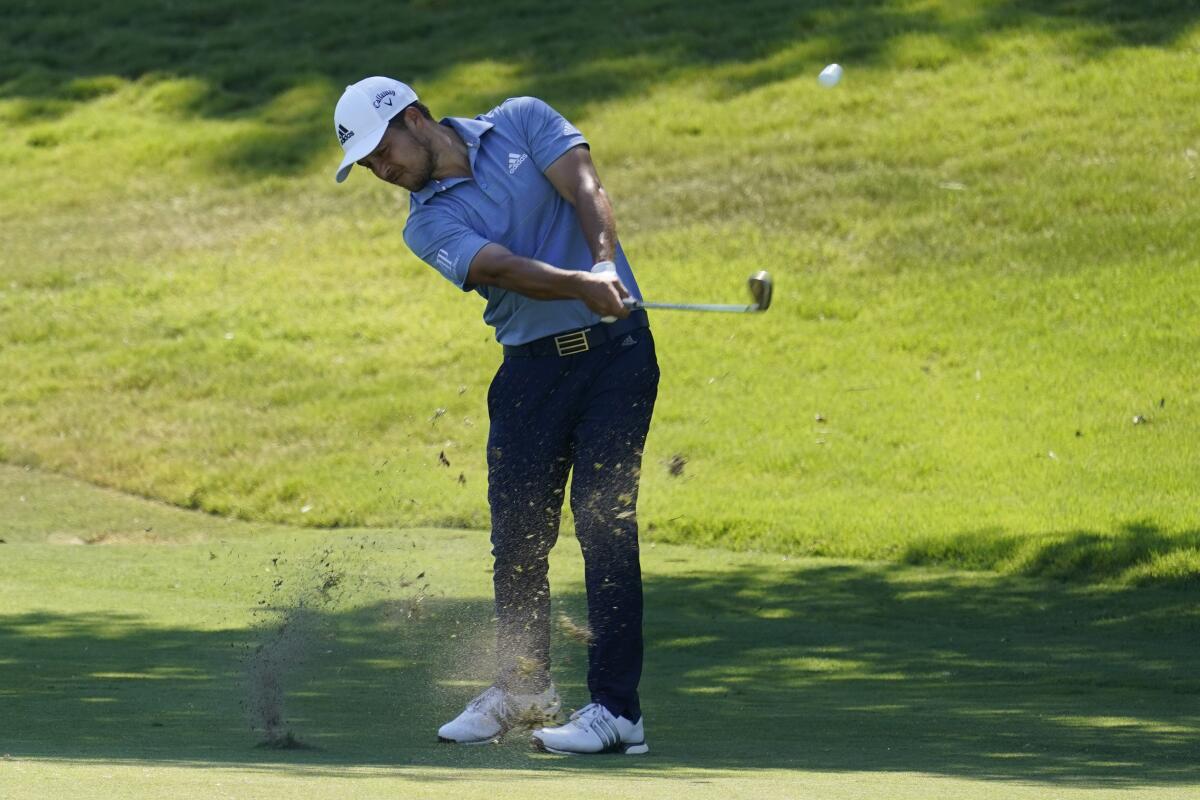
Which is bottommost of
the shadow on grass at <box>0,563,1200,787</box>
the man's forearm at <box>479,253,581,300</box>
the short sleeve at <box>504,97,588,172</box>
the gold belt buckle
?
the shadow on grass at <box>0,563,1200,787</box>

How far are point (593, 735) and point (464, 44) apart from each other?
20030 millimetres

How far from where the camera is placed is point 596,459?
17.6ft

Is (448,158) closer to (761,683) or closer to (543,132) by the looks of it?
(543,132)

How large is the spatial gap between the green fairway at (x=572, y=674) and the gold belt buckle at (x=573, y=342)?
1.12m

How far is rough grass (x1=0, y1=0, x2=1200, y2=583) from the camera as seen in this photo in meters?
12.6

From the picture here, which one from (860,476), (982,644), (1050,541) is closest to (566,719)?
(982,644)

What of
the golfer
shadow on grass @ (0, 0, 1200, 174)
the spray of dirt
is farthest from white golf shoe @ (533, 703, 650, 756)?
shadow on grass @ (0, 0, 1200, 174)

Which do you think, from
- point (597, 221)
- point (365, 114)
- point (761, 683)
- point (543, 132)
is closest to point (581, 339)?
point (597, 221)

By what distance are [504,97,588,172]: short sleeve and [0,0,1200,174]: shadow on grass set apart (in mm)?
16429

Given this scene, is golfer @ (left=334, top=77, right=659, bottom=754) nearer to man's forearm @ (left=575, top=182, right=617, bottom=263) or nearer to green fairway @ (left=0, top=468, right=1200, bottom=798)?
man's forearm @ (left=575, top=182, right=617, bottom=263)

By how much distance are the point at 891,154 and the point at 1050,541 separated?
9192mm

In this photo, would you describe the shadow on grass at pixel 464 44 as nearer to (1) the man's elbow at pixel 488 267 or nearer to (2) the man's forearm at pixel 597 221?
(2) the man's forearm at pixel 597 221

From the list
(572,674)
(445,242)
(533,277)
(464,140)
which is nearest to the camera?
(533,277)

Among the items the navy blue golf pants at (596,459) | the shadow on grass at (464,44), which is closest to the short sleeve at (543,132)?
the navy blue golf pants at (596,459)
